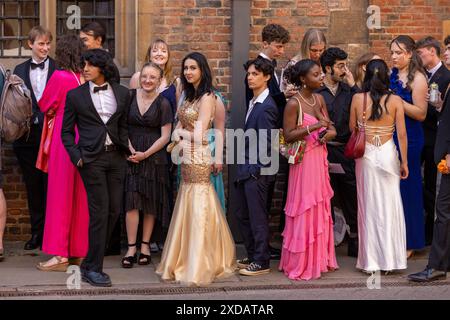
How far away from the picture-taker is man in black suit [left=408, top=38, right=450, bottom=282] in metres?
8.73

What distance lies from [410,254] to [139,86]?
3.24 m

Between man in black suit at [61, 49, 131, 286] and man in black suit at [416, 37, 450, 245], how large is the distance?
334 centimetres

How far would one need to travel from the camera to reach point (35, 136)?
10281 mm

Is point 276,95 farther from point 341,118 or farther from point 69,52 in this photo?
point 69,52

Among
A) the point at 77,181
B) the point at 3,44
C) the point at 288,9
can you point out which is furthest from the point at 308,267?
the point at 3,44

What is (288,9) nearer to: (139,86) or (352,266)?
(139,86)

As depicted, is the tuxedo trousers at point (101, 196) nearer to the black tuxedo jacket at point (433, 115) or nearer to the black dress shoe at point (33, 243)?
the black dress shoe at point (33, 243)

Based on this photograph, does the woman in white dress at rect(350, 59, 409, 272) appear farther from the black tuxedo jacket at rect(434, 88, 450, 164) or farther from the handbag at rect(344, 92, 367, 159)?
the black tuxedo jacket at rect(434, 88, 450, 164)

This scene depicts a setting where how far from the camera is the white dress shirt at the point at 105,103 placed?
28.0ft

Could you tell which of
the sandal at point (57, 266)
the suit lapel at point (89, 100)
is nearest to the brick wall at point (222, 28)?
the sandal at point (57, 266)

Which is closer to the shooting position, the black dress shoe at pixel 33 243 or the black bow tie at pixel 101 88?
the black bow tie at pixel 101 88

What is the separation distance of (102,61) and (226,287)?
2.27 m

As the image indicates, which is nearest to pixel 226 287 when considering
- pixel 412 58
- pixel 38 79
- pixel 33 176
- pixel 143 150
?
pixel 143 150

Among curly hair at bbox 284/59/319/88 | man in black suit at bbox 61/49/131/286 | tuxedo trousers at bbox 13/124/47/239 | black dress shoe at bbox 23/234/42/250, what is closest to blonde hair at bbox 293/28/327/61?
curly hair at bbox 284/59/319/88
